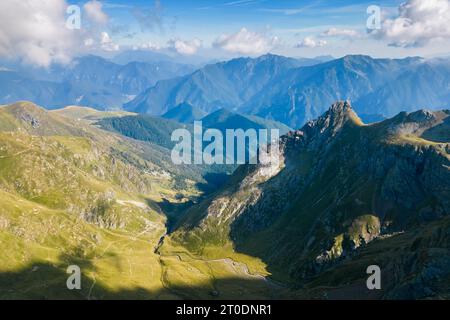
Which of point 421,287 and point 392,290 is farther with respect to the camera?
point 392,290

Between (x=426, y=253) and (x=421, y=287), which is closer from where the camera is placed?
(x=421, y=287)
